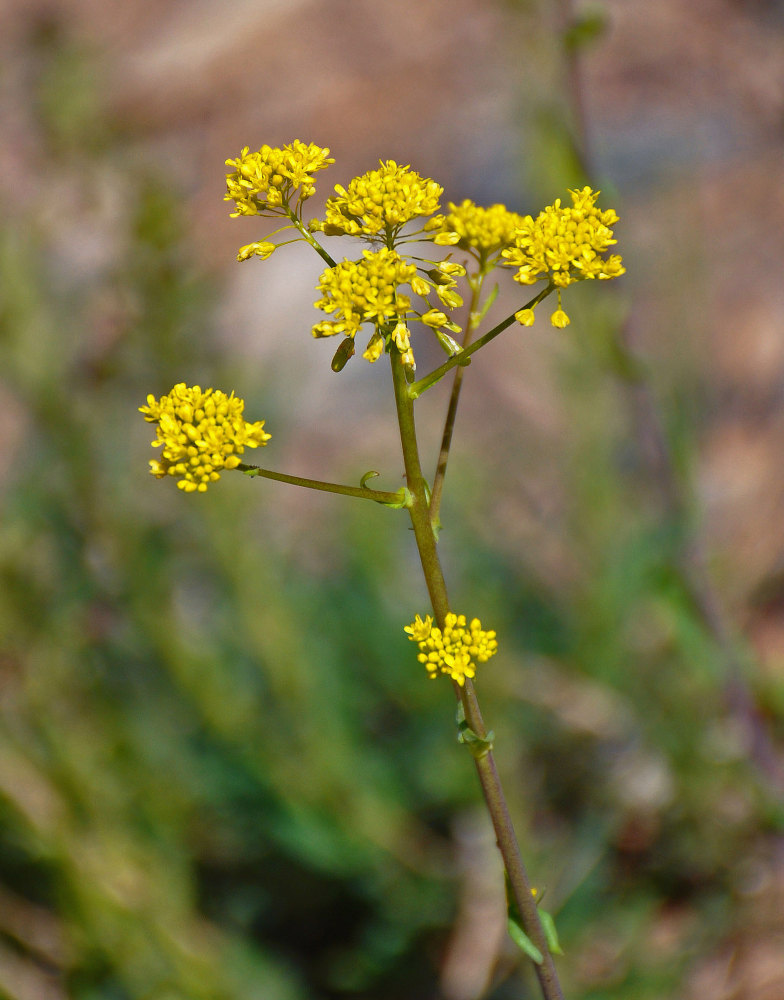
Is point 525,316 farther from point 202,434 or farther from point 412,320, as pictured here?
point 202,434

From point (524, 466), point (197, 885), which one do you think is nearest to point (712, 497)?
point (524, 466)

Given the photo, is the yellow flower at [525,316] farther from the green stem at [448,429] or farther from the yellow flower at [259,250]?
the yellow flower at [259,250]

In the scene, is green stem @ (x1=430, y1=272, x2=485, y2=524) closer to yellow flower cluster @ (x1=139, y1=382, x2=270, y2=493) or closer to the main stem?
the main stem

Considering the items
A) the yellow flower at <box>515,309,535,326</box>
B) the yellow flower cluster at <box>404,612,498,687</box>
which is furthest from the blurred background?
the yellow flower cluster at <box>404,612,498,687</box>

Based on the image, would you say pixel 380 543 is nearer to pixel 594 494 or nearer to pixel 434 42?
pixel 594 494

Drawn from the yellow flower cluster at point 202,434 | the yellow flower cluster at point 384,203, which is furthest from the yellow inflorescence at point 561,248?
the yellow flower cluster at point 202,434

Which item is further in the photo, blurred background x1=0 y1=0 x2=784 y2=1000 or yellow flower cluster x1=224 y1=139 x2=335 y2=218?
blurred background x1=0 y1=0 x2=784 y2=1000
